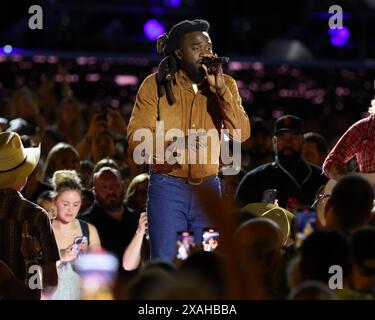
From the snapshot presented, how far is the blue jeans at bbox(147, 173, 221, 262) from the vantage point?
6.78 m

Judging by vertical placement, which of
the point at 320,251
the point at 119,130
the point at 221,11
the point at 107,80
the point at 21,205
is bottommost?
the point at 320,251

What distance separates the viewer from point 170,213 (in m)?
6.80

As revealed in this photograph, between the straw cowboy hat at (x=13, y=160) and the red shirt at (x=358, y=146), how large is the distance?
171 cm

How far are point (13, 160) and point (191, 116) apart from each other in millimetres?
951

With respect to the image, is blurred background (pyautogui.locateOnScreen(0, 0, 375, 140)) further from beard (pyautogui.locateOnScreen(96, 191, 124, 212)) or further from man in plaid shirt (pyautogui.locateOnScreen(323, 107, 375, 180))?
man in plaid shirt (pyautogui.locateOnScreen(323, 107, 375, 180))

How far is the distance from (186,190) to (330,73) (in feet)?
40.6

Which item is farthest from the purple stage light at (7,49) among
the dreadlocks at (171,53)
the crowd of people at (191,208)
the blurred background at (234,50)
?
the dreadlocks at (171,53)

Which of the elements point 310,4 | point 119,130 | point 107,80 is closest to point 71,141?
point 119,130

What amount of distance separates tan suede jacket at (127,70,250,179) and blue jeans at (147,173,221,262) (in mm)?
60

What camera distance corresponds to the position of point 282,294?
191 inches

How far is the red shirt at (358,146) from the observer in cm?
748

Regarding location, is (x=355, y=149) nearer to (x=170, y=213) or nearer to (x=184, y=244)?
(x=170, y=213)

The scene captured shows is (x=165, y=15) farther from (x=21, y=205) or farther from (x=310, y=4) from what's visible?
(x=21, y=205)
